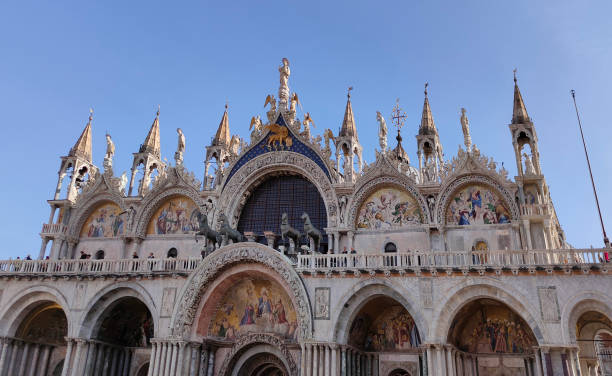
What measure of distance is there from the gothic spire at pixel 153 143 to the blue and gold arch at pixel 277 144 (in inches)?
232

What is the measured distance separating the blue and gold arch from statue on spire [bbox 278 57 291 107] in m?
1.49

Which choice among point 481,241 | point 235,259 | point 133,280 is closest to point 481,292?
point 481,241

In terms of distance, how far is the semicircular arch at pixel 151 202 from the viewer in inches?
1033

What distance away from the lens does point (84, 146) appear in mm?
29344

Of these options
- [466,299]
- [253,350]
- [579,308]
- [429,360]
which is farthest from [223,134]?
[579,308]

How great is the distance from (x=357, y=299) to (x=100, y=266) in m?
12.0

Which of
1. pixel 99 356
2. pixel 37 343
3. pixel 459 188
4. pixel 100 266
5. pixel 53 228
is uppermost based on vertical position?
pixel 459 188

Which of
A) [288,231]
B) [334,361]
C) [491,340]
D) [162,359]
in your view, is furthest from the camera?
[288,231]

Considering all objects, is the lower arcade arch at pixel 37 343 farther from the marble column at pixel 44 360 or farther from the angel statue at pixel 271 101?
the angel statue at pixel 271 101

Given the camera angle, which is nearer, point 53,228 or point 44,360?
point 44,360

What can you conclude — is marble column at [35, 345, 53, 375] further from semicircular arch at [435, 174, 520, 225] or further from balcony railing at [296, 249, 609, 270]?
semicircular arch at [435, 174, 520, 225]

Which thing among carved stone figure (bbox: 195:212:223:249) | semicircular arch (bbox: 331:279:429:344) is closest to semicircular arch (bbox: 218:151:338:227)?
carved stone figure (bbox: 195:212:223:249)

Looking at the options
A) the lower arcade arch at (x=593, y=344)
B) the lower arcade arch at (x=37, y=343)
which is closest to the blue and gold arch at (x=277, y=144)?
the lower arcade arch at (x=37, y=343)

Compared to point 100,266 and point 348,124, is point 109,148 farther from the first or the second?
point 348,124
